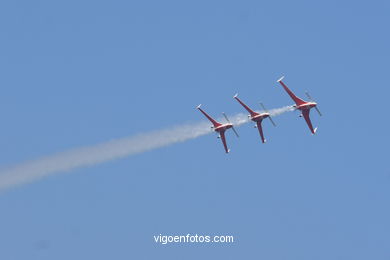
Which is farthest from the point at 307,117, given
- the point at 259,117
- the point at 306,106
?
the point at 259,117

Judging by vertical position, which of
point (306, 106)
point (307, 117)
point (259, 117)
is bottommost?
point (259, 117)

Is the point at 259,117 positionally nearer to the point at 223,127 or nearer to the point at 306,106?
the point at 223,127

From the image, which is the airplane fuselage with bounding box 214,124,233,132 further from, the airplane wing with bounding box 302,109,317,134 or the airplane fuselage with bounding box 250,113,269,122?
the airplane wing with bounding box 302,109,317,134

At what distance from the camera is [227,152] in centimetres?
14612

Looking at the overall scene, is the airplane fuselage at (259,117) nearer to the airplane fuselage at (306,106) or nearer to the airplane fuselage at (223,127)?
the airplane fuselage at (223,127)

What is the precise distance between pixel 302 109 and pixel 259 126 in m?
6.33

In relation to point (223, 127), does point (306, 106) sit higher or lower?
higher

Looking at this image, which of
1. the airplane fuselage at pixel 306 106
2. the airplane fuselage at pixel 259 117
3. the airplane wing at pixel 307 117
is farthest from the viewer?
the airplane wing at pixel 307 117

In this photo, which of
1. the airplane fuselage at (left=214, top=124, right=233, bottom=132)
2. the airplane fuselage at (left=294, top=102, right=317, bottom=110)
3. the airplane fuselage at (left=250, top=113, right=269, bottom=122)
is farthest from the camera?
the airplane fuselage at (left=214, top=124, right=233, bottom=132)

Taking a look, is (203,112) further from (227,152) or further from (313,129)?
(313,129)

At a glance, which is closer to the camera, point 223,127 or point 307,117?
point 223,127

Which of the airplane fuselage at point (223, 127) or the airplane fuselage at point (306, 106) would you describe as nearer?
the airplane fuselage at point (306, 106)

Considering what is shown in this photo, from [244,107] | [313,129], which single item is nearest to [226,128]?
[244,107]

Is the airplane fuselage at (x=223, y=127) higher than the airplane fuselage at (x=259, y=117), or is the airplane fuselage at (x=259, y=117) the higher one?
the airplane fuselage at (x=223, y=127)
